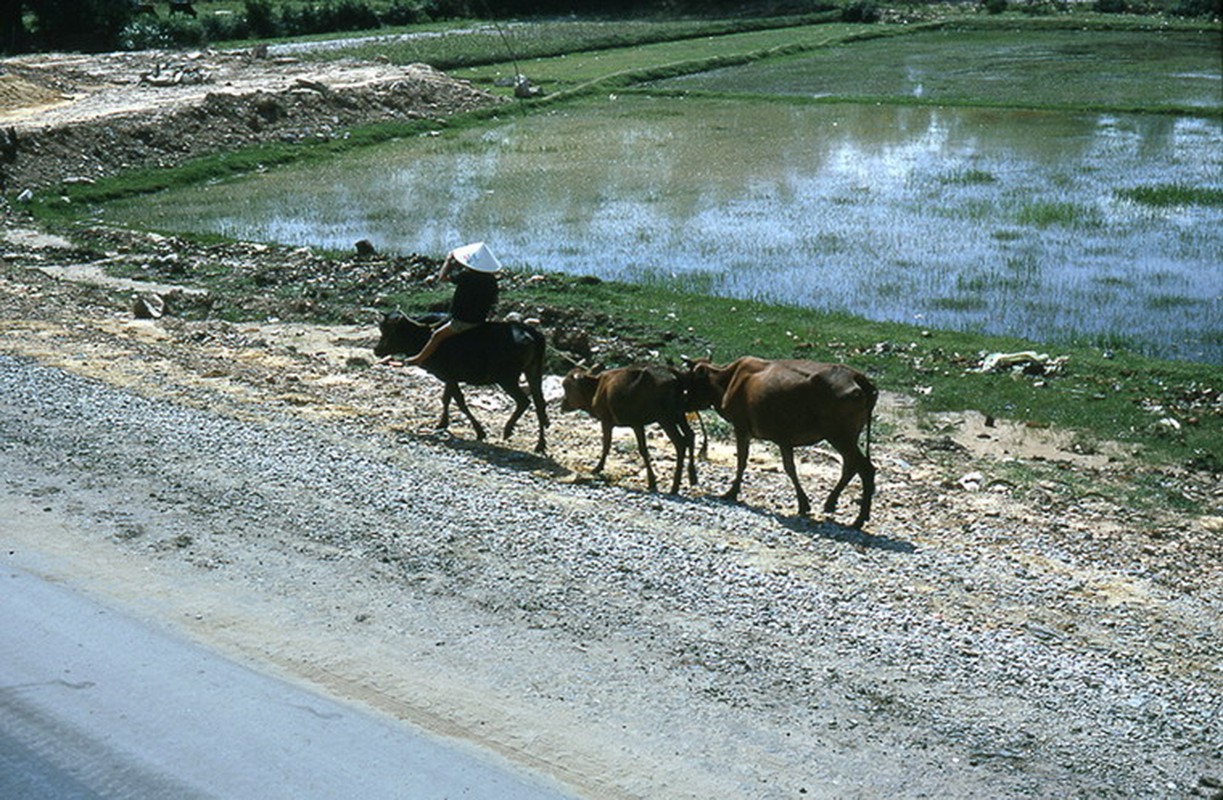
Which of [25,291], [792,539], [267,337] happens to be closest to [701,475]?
[792,539]

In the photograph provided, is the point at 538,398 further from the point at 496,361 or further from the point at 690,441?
the point at 690,441

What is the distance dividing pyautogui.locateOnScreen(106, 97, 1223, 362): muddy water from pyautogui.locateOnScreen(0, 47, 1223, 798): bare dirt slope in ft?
20.5

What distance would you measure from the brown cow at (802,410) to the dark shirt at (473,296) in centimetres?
253

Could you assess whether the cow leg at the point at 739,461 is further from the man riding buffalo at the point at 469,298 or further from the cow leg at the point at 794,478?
the man riding buffalo at the point at 469,298

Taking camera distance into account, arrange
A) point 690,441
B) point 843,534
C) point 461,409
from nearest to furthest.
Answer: point 843,534, point 690,441, point 461,409

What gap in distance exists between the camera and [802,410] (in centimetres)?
1076

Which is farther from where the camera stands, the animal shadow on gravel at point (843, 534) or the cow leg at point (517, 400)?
the cow leg at point (517, 400)

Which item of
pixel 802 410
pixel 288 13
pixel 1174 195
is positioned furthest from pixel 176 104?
pixel 802 410

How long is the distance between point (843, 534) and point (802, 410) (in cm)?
102

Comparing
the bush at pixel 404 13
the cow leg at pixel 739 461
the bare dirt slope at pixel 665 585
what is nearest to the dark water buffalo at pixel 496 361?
the bare dirt slope at pixel 665 585

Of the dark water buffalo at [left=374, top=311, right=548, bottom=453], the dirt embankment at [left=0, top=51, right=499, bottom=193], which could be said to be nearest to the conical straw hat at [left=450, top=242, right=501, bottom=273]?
the dark water buffalo at [left=374, top=311, right=548, bottom=453]

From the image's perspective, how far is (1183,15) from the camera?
5388 centimetres

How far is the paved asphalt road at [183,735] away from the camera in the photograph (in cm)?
684

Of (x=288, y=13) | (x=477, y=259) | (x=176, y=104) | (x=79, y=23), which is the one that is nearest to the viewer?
(x=477, y=259)
